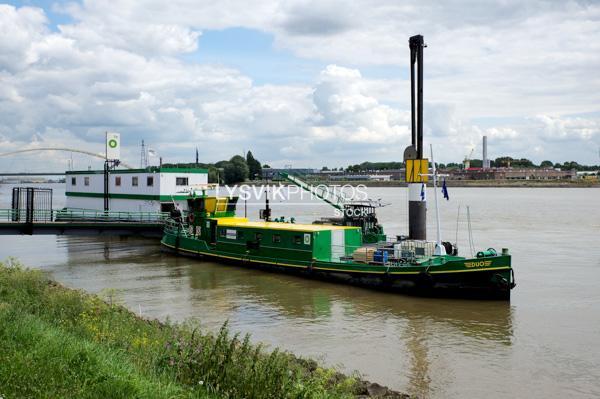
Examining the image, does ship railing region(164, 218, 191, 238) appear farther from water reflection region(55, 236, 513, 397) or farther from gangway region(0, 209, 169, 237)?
water reflection region(55, 236, 513, 397)

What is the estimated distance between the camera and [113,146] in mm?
52875

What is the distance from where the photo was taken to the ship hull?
23.9m

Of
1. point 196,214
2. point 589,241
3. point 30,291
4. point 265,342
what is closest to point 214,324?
point 265,342

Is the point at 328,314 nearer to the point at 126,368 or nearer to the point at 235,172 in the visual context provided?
the point at 126,368

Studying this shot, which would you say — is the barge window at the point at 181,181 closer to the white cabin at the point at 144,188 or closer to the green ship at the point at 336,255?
the white cabin at the point at 144,188

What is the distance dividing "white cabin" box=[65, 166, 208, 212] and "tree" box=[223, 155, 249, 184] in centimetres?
8709

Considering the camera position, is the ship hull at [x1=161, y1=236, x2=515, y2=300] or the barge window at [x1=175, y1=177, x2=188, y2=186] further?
the barge window at [x1=175, y1=177, x2=188, y2=186]

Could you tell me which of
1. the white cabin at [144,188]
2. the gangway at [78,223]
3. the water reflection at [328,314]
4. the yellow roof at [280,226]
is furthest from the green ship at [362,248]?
the white cabin at [144,188]

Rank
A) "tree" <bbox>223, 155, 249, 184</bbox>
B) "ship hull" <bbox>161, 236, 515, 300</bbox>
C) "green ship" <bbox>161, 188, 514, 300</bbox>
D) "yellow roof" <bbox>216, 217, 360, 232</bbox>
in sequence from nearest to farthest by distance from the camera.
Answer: "ship hull" <bbox>161, 236, 515, 300</bbox>
"green ship" <bbox>161, 188, 514, 300</bbox>
"yellow roof" <bbox>216, 217, 360, 232</bbox>
"tree" <bbox>223, 155, 249, 184</bbox>

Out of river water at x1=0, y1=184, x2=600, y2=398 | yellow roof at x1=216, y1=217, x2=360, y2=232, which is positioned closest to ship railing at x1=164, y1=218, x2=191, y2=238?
river water at x1=0, y1=184, x2=600, y2=398

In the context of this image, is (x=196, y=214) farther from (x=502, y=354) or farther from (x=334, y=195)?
(x=502, y=354)

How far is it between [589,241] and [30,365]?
45314mm

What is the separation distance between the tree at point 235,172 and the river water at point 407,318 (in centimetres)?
10219

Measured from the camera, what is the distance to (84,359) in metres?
9.57
